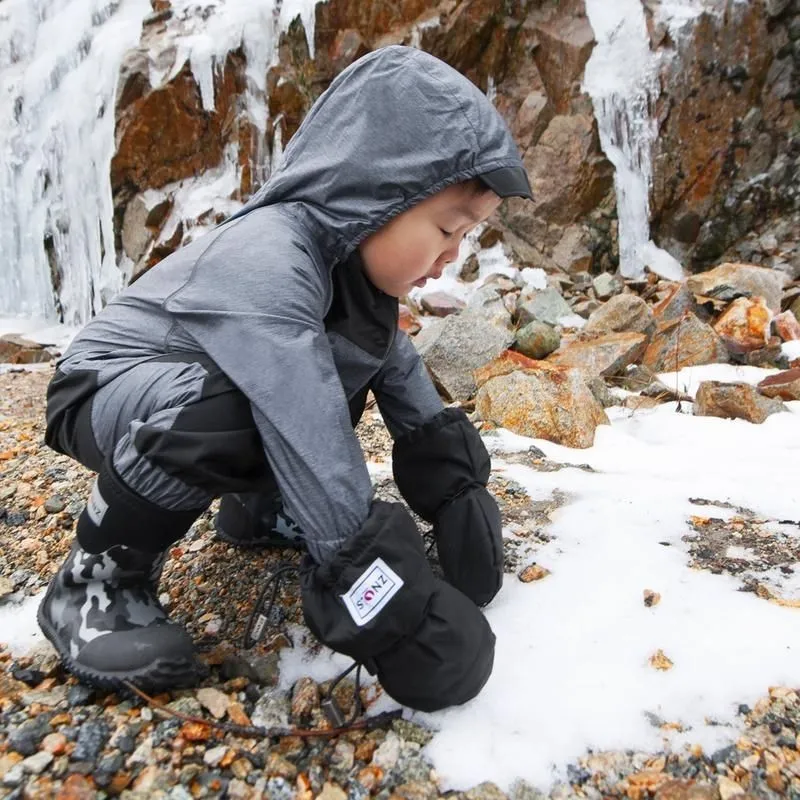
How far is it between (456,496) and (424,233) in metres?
0.62

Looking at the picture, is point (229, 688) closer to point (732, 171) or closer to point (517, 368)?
point (517, 368)

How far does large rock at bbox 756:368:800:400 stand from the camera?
3.13m

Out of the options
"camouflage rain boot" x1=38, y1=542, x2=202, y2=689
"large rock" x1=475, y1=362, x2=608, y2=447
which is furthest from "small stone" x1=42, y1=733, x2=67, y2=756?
"large rock" x1=475, y1=362, x2=608, y2=447

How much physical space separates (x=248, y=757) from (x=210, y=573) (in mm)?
628

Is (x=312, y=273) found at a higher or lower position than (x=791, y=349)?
higher

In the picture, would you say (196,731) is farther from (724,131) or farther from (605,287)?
(724,131)

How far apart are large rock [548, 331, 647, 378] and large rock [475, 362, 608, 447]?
2.61 ft

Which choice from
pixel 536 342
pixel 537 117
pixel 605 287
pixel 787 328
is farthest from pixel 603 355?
pixel 537 117

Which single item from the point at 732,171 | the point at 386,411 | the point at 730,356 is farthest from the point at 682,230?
the point at 386,411

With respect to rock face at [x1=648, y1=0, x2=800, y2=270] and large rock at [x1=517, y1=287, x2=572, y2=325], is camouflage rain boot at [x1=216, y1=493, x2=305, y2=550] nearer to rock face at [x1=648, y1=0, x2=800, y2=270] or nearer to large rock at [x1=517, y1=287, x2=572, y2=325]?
large rock at [x1=517, y1=287, x2=572, y2=325]

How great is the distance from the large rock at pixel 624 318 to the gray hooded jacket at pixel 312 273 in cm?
378

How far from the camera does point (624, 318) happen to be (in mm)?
4688

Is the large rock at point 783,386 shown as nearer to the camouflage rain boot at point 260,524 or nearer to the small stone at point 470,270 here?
the camouflage rain boot at point 260,524

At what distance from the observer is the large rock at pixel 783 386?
3.13m
